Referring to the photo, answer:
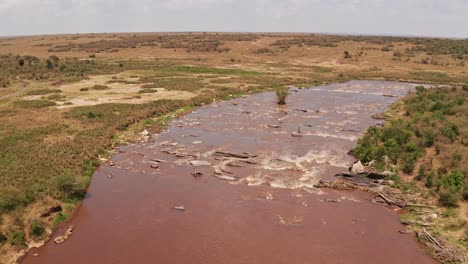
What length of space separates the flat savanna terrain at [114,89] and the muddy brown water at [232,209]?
5.54 feet

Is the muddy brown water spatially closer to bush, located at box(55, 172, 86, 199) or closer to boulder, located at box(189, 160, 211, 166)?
boulder, located at box(189, 160, 211, 166)

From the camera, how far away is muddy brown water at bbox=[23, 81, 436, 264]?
1686 cm

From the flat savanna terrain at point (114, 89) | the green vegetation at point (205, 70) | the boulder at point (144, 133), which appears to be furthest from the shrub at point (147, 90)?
the green vegetation at point (205, 70)

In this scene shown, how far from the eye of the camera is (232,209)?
20484 millimetres

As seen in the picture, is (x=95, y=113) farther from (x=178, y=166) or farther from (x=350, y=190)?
(x=350, y=190)

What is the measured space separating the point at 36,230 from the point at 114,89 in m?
35.4

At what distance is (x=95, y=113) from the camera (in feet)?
122

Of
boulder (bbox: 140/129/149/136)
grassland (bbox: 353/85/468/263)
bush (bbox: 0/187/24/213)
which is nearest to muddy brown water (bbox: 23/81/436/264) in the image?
boulder (bbox: 140/129/149/136)

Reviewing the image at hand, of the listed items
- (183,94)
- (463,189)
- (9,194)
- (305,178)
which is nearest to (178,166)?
(305,178)

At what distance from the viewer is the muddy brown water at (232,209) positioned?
55.3 feet

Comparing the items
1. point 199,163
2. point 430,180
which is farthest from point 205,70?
point 430,180

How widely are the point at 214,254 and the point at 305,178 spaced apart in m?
9.45

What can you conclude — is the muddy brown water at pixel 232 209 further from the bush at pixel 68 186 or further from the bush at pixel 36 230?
the bush at pixel 36 230

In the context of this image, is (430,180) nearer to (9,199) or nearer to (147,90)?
(9,199)
